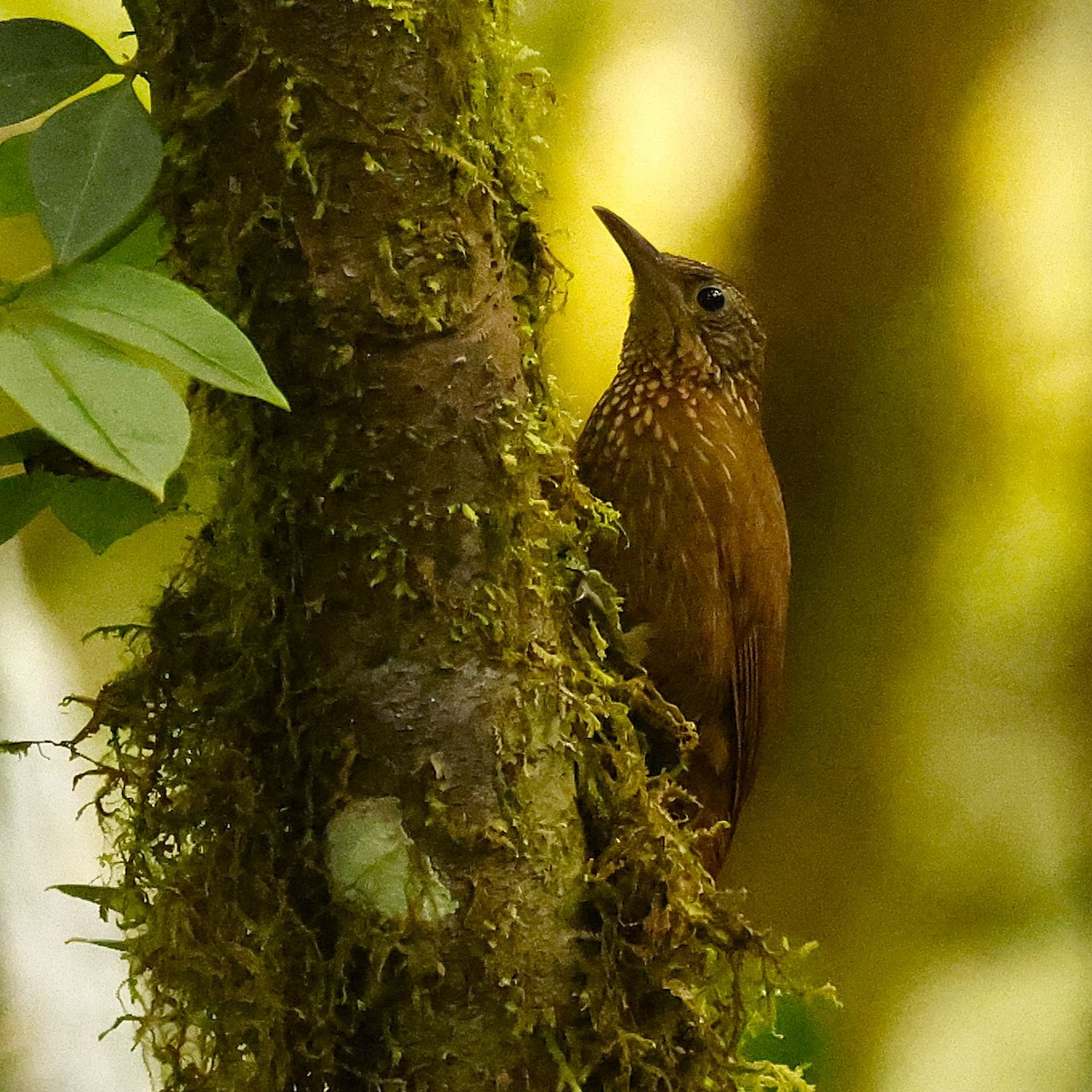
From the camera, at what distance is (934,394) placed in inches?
84.6

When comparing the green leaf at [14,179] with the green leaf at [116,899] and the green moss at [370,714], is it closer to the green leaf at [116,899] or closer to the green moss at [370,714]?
the green moss at [370,714]

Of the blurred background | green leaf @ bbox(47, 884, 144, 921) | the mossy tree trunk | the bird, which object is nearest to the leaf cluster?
the mossy tree trunk

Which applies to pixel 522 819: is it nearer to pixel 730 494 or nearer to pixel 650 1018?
pixel 650 1018

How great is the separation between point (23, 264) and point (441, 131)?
1.30 m

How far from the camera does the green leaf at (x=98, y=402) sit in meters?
0.54

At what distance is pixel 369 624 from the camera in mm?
890

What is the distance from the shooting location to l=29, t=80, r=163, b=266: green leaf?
0.69 metres

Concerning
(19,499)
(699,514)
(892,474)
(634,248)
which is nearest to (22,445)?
(19,499)

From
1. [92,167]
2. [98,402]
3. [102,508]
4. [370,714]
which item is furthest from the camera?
[102,508]

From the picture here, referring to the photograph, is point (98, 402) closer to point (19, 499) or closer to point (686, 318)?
point (19, 499)

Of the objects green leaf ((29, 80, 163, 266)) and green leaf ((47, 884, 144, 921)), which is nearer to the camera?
green leaf ((29, 80, 163, 266))

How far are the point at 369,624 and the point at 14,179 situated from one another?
1.42ft

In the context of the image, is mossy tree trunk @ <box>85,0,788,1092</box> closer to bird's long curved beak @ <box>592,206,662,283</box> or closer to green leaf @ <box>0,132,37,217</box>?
green leaf @ <box>0,132,37,217</box>

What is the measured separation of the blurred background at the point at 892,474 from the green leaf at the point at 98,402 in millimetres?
1537
